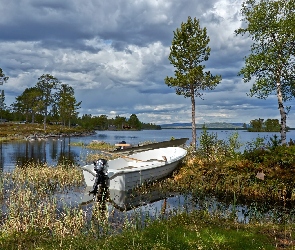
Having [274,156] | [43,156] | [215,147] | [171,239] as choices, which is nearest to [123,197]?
[171,239]

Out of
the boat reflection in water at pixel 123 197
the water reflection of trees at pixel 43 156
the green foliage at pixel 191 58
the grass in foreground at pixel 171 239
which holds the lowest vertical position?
the boat reflection in water at pixel 123 197

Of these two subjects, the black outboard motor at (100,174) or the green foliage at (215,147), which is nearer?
the black outboard motor at (100,174)

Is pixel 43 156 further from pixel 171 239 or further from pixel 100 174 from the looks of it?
pixel 171 239

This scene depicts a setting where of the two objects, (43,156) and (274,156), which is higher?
(274,156)

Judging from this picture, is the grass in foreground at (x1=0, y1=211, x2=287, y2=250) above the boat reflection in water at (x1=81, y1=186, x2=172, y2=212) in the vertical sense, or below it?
above

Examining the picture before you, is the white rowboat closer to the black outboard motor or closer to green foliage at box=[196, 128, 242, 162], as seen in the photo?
the black outboard motor

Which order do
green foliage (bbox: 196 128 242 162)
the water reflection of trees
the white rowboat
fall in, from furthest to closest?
the water reflection of trees, green foliage (bbox: 196 128 242 162), the white rowboat

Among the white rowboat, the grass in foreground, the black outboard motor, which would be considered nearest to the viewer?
the grass in foreground

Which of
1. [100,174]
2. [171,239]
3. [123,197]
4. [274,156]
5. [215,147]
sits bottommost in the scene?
[123,197]

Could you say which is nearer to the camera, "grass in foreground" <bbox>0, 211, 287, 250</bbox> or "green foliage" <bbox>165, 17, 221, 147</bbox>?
"grass in foreground" <bbox>0, 211, 287, 250</bbox>

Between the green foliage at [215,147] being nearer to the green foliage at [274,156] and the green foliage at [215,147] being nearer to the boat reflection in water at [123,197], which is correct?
the green foliage at [274,156]

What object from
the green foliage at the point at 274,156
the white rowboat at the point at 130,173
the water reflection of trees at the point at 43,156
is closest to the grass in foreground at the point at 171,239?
the white rowboat at the point at 130,173

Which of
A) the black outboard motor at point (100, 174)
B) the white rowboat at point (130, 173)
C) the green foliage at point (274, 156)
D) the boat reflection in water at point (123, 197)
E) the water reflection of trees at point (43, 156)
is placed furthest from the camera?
the water reflection of trees at point (43, 156)

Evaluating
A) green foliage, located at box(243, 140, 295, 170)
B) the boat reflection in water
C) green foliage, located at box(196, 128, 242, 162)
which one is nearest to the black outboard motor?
the boat reflection in water
